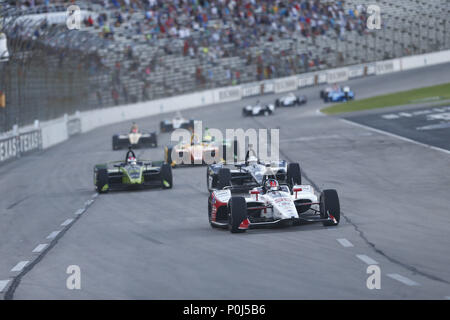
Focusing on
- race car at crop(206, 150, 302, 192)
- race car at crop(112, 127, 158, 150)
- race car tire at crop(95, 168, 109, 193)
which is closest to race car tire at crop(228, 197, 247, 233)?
race car at crop(206, 150, 302, 192)

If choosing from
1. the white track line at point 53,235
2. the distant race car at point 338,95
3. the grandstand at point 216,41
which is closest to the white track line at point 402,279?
the white track line at point 53,235

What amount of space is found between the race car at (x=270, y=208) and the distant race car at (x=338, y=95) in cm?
3854

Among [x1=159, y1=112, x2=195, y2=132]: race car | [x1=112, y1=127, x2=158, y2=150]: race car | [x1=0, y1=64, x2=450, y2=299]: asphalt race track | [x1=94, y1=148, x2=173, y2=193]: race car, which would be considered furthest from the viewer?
[x1=159, y1=112, x2=195, y2=132]: race car

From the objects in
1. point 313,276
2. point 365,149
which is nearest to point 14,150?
point 365,149

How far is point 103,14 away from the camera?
5409cm

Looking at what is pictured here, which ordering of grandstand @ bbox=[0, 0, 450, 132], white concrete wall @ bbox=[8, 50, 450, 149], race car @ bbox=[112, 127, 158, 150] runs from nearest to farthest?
race car @ bbox=[112, 127, 158, 150] → grandstand @ bbox=[0, 0, 450, 132] → white concrete wall @ bbox=[8, 50, 450, 149]

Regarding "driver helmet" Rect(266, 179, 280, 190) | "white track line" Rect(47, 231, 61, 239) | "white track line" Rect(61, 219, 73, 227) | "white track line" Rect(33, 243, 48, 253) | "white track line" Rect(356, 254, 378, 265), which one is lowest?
"white track line" Rect(61, 219, 73, 227)

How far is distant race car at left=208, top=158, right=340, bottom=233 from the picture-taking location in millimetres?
11805

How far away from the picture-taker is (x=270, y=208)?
12.4 meters

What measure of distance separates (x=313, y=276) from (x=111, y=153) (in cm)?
2401

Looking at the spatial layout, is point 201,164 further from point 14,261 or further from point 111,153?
point 14,261

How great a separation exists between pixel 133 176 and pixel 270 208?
7.14 meters

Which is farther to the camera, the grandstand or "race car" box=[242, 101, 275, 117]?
the grandstand

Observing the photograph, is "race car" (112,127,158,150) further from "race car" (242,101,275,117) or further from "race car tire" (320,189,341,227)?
"race car tire" (320,189,341,227)
